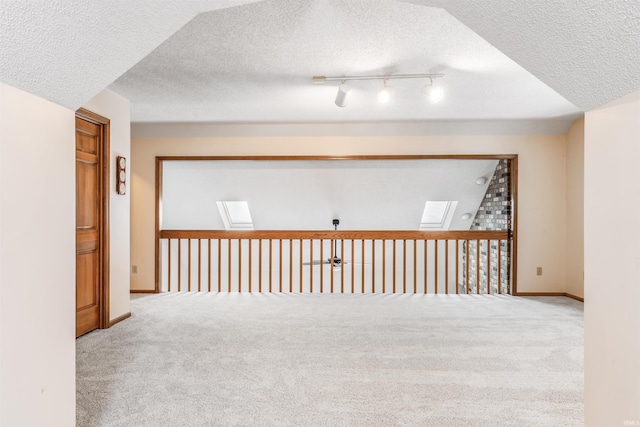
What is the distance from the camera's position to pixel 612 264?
1372mm

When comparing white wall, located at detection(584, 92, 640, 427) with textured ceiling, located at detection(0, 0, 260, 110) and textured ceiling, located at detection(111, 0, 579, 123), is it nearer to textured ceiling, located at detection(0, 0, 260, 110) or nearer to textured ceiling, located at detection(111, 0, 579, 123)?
textured ceiling, located at detection(111, 0, 579, 123)

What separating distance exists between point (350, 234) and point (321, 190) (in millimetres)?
1209

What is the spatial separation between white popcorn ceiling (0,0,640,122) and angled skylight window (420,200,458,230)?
2.13 metres

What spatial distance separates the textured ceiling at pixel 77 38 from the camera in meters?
1.09

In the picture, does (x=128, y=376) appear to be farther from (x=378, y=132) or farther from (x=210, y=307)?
(x=378, y=132)

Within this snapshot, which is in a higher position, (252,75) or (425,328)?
(252,75)

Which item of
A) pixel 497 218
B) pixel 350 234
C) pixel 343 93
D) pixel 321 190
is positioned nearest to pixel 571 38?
pixel 343 93

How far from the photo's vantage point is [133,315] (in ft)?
12.4

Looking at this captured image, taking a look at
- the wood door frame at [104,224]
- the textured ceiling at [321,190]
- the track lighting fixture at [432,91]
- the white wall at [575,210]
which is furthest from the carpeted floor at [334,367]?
the textured ceiling at [321,190]

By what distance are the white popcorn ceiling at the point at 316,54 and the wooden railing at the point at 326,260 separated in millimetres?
1510

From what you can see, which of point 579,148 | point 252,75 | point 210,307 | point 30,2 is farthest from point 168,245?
point 579,148

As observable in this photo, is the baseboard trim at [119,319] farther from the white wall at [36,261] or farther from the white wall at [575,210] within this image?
the white wall at [575,210]

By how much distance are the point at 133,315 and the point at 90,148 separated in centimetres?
166

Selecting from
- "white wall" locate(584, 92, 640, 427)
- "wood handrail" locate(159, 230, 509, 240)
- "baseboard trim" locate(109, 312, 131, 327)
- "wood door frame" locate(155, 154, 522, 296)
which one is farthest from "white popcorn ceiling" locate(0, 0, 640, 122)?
"baseboard trim" locate(109, 312, 131, 327)
